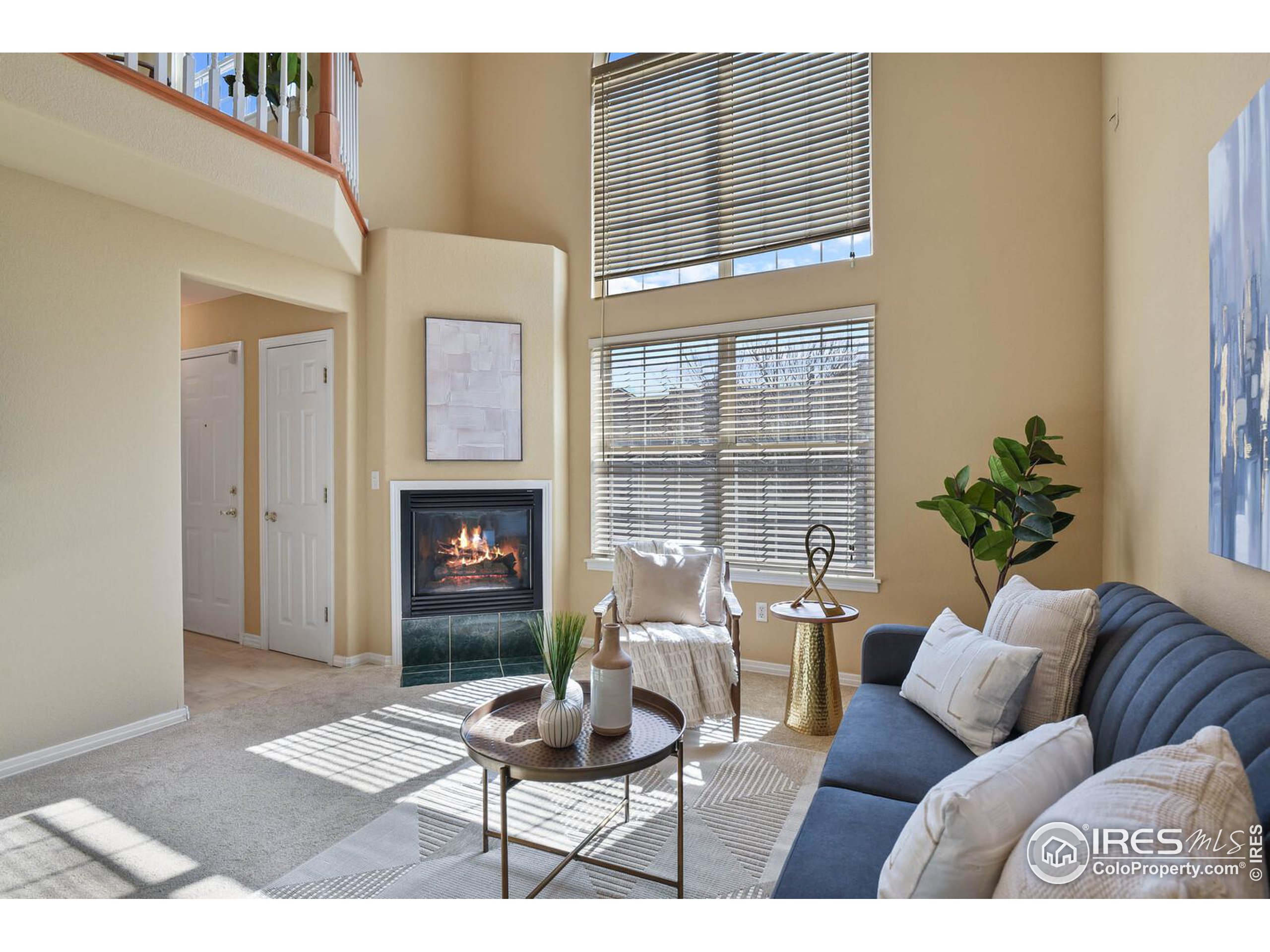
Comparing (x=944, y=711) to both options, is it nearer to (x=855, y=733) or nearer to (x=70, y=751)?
(x=855, y=733)

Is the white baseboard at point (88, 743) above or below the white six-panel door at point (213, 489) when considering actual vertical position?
below

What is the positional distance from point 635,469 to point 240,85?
9.74 feet

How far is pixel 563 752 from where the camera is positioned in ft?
6.38

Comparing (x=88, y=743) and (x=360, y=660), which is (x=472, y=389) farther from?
(x=88, y=743)

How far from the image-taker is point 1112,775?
104 cm

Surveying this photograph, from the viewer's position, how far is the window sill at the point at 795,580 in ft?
12.8

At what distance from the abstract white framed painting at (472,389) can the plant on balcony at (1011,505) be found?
2574 mm

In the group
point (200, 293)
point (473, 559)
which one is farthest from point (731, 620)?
point (200, 293)

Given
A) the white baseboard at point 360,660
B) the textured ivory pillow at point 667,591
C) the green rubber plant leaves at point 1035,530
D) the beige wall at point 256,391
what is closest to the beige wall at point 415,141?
the beige wall at point 256,391

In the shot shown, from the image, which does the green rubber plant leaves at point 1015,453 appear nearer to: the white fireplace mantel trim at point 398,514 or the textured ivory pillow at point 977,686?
the textured ivory pillow at point 977,686

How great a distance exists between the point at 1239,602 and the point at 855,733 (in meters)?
1.00

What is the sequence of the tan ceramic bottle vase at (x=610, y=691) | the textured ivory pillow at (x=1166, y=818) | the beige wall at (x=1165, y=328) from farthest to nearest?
the tan ceramic bottle vase at (x=610, y=691) < the beige wall at (x=1165, y=328) < the textured ivory pillow at (x=1166, y=818)

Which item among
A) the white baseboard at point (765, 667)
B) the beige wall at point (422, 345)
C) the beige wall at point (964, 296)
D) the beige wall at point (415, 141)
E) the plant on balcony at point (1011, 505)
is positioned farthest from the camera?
the beige wall at point (415, 141)
